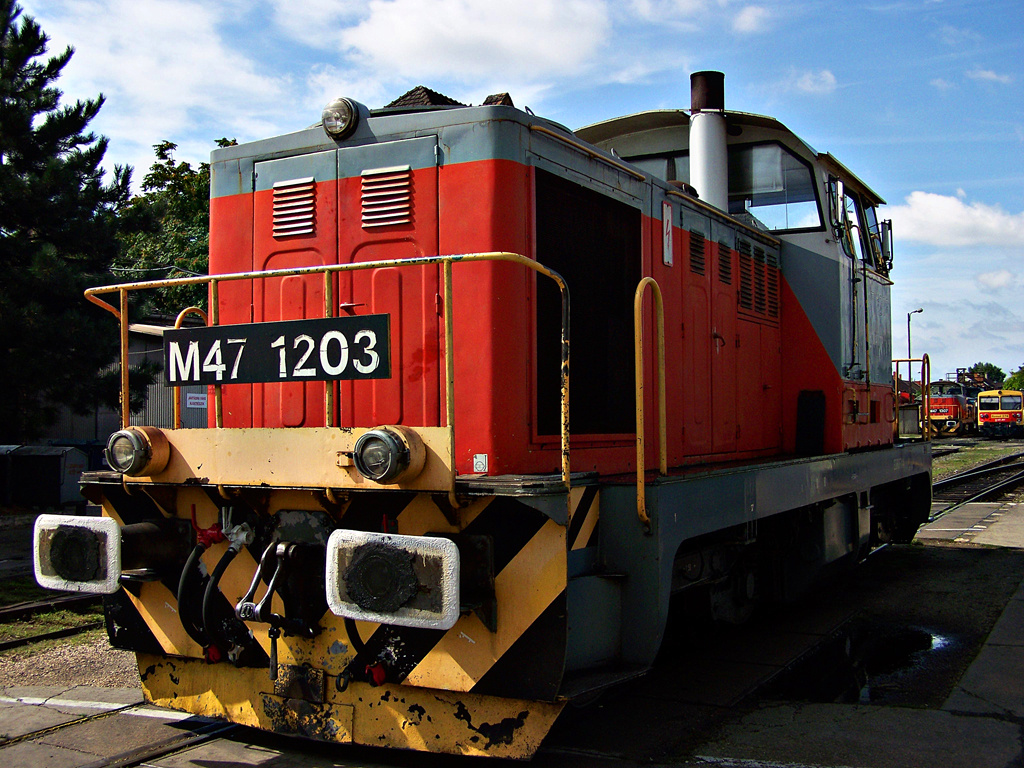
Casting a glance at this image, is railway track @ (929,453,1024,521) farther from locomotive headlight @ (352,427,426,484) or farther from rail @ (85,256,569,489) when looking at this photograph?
locomotive headlight @ (352,427,426,484)

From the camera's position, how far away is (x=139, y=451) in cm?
345

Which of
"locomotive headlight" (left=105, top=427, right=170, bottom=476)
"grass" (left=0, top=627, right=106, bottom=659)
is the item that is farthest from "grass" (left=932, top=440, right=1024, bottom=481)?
"locomotive headlight" (left=105, top=427, right=170, bottom=476)

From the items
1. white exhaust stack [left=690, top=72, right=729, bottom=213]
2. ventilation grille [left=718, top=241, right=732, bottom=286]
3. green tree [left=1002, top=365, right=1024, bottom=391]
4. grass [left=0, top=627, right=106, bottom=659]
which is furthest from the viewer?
green tree [left=1002, top=365, right=1024, bottom=391]

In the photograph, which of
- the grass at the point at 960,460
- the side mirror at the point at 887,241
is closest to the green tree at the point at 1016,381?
the grass at the point at 960,460

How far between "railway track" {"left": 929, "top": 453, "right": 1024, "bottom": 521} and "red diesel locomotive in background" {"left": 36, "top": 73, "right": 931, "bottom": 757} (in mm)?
8542

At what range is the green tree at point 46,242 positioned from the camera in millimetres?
11797

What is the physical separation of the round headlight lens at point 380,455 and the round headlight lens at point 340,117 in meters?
1.55

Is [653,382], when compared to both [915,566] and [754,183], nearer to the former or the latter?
[754,183]

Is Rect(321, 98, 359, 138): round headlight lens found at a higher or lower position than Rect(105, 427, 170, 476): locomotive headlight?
higher

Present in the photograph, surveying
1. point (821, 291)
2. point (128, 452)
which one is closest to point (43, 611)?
point (128, 452)

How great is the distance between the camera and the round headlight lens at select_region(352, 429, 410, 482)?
2.93m

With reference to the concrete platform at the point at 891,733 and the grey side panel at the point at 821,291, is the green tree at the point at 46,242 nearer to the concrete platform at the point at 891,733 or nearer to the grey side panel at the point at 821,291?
the grey side panel at the point at 821,291

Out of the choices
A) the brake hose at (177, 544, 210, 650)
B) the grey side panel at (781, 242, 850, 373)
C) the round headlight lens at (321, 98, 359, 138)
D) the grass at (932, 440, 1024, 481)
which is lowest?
the grass at (932, 440, 1024, 481)

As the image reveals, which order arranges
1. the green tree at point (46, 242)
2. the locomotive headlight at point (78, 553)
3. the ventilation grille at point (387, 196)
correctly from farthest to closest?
the green tree at point (46, 242), the ventilation grille at point (387, 196), the locomotive headlight at point (78, 553)
